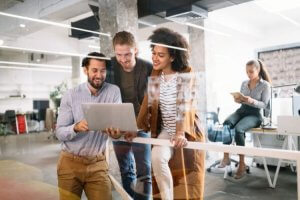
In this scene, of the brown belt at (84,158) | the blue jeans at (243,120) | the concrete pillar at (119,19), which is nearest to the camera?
the blue jeans at (243,120)

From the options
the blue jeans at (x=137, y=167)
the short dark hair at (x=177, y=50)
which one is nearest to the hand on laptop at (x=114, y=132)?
the blue jeans at (x=137, y=167)

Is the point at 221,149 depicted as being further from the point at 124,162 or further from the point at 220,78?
the point at 124,162

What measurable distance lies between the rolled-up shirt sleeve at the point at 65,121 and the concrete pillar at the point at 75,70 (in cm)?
11

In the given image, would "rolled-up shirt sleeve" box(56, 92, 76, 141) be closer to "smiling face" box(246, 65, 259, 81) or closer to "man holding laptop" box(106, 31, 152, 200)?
"man holding laptop" box(106, 31, 152, 200)

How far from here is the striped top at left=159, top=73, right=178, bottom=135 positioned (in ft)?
5.78

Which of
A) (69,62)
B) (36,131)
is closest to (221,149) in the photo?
(69,62)

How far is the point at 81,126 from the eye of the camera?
191cm

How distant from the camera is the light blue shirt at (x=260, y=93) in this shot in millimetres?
1536

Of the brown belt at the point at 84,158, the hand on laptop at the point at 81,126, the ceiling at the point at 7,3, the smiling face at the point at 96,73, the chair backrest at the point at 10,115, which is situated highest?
the ceiling at the point at 7,3

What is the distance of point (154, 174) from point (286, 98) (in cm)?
95

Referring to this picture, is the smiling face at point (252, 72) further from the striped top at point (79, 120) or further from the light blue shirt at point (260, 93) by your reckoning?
the striped top at point (79, 120)

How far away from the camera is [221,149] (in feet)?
4.79

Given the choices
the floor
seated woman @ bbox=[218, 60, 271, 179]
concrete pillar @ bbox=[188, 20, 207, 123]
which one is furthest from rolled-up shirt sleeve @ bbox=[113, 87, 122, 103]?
seated woman @ bbox=[218, 60, 271, 179]

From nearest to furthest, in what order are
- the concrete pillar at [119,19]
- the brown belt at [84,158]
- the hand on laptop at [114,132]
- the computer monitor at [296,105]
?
the computer monitor at [296,105] < the hand on laptop at [114,132] < the brown belt at [84,158] < the concrete pillar at [119,19]
